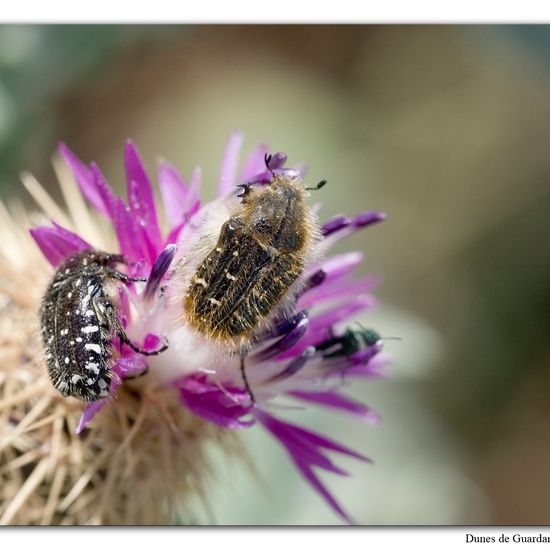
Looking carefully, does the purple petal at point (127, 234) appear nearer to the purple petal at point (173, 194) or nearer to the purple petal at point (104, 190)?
the purple petal at point (104, 190)

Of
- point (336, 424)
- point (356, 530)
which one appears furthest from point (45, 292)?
point (336, 424)

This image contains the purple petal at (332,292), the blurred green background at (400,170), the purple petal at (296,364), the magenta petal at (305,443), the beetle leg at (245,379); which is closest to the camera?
the beetle leg at (245,379)

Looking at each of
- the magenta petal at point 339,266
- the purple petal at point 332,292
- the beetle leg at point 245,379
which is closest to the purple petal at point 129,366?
the beetle leg at point 245,379

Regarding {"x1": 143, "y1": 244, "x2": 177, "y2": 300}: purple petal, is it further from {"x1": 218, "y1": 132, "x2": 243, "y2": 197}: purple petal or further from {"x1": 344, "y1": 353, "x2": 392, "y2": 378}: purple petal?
{"x1": 344, "y1": 353, "x2": 392, "y2": 378}: purple petal

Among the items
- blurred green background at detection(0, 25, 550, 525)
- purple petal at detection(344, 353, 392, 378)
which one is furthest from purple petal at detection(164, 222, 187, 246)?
blurred green background at detection(0, 25, 550, 525)

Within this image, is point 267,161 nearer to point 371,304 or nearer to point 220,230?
point 220,230

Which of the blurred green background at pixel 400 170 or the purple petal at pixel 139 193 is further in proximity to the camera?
the blurred green background at pixel 400 170

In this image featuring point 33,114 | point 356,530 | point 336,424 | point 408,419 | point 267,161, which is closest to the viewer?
point 267,161
